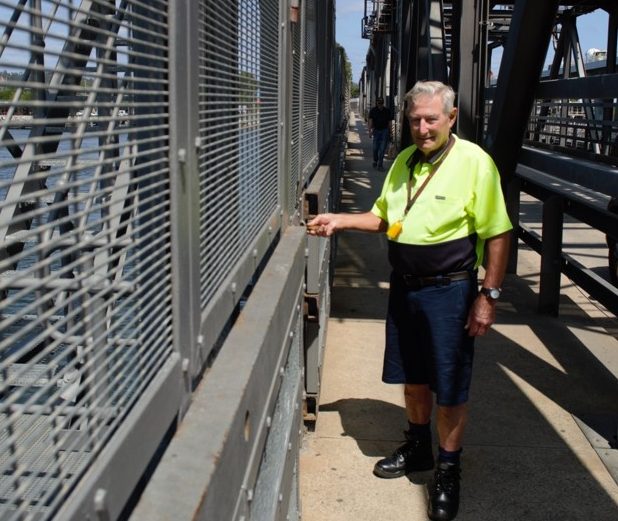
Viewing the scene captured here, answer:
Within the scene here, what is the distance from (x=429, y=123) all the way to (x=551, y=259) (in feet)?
13.4

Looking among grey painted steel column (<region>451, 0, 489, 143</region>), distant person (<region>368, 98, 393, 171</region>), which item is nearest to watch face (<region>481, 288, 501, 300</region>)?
Answer: grey painted steel column (<region>451, 0, 489, 143</region>)

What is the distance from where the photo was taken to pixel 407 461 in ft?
13.9

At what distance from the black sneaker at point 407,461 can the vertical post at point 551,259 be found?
3.41 m

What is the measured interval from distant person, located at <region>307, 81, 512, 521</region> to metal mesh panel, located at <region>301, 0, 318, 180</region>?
1.15 meters

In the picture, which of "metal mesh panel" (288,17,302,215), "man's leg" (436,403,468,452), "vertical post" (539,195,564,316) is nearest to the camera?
"man's leg" (436,403,468,452)

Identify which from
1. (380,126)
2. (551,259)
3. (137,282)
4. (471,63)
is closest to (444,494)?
(137,282)

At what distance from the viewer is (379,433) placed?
15.6 feet

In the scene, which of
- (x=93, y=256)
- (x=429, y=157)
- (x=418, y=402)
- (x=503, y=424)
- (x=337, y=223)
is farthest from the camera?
(x=503, y=424)

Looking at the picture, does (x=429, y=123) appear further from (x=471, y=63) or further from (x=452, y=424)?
(x=471, y=63)

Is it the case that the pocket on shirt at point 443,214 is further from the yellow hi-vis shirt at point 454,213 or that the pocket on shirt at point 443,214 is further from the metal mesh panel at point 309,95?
the metal mesh panel at point 309,95

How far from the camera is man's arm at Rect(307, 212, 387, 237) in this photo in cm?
381

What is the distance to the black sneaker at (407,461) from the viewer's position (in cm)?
421

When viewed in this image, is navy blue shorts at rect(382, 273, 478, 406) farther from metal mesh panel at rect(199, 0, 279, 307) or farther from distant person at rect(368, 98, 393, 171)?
distant person at rect(368, 98, 393, 171)

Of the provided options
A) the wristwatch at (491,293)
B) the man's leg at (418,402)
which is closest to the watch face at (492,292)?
the wristwatch at (491,293)
